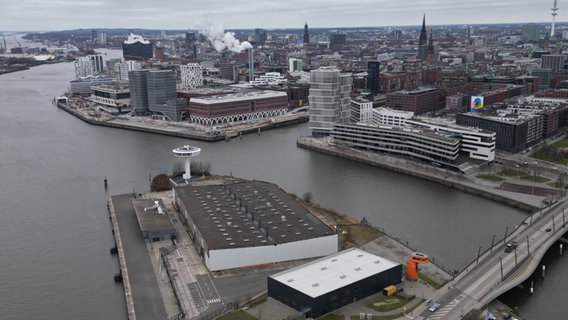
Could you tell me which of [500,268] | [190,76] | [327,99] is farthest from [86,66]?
[500,268]

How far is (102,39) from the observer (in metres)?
151

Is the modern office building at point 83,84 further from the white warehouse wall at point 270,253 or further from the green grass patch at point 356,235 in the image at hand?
the white warehouse wall at point 270,253

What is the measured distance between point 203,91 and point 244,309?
35.3 metres

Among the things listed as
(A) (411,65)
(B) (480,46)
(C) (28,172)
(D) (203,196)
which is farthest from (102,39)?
(D) (203,196)

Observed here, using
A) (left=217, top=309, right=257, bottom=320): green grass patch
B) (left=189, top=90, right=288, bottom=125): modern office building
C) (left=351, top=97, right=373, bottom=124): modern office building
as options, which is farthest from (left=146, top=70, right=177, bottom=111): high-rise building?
(left=217, top=309, right=257, bottom=320): green grass patch

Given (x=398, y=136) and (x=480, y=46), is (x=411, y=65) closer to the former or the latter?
(x=398, y=136)

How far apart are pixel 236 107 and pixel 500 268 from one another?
95.5 ft

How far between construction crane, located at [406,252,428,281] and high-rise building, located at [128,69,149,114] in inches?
1332

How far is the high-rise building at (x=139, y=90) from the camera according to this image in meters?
45.1

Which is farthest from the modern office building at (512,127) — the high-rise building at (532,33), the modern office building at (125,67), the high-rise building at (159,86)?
the high-rise building at (532,33)

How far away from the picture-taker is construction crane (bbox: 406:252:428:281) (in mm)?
15000

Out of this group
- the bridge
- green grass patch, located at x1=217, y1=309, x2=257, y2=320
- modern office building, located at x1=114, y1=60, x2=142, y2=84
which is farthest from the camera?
modern office building, located at x1=114, y1=60, x2=142, y2=84

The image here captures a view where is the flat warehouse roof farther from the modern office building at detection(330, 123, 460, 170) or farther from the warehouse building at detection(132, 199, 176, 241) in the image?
the modern office building at detection(330, 123, 460, 170)

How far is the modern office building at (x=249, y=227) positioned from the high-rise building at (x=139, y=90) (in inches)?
1026
